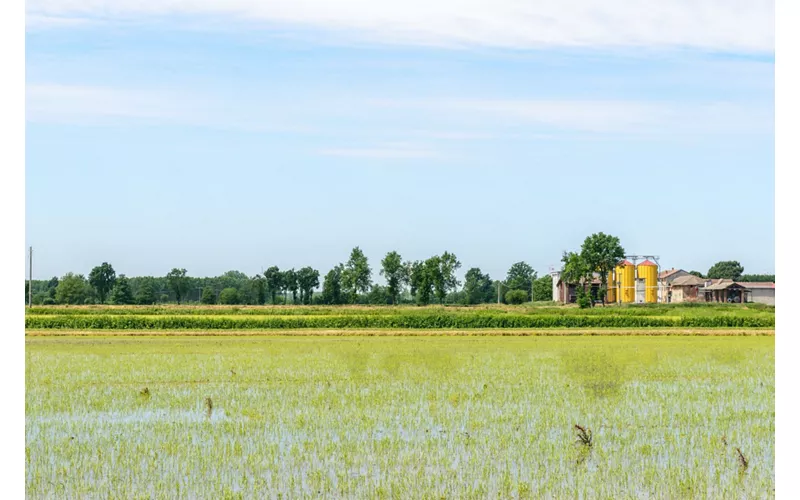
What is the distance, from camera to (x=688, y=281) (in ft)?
276

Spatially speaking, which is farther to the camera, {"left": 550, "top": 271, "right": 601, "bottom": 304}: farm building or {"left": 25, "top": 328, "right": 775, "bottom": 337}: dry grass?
{"left": 550, "top": 271, "right": 601, "bottom": 304}: farm building

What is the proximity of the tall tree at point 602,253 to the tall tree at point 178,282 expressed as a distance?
48.6 m

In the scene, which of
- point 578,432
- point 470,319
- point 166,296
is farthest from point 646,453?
point 166,296

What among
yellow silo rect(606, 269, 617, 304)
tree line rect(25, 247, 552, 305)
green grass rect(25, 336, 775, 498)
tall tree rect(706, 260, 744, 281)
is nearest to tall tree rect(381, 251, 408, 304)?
tree line rect(25, 247, 552, 305)

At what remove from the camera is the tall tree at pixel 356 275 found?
89.9 metres

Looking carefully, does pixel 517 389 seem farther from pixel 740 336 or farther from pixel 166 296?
pixel 166 296

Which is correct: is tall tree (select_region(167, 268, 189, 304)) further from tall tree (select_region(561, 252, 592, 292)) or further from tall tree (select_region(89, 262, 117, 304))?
tall tree (select_region(561, 252, 592, 292))

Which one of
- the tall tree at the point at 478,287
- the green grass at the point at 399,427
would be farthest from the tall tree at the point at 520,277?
the green grass at the point at 399,427

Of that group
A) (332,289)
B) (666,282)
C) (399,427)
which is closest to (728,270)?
(666,282)

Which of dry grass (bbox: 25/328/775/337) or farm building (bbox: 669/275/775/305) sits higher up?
farm building (bbox: 669/275/775/305)

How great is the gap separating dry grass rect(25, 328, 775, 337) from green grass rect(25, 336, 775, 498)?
12702 millimetres

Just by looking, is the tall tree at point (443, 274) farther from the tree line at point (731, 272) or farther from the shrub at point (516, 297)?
the tree line at point (731, 272)

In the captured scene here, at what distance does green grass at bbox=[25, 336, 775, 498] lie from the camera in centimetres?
956
